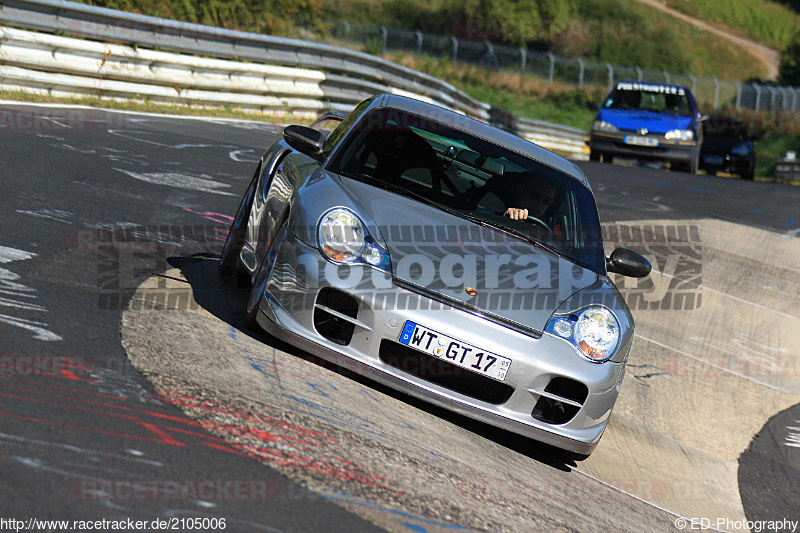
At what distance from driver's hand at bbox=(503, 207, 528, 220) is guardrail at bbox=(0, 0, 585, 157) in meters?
8.86

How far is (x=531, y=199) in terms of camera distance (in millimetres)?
5648

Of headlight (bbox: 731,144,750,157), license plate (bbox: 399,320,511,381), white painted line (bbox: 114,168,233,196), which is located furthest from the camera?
headlight (bbox: 731,144,750,157)

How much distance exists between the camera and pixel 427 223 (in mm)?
4973

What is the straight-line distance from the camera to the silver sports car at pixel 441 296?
4.48m

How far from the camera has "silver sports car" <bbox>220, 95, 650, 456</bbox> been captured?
4.48 metres

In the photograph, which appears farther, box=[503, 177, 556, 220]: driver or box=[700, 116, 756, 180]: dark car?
box=[700, 116, 756, 180]: dark car

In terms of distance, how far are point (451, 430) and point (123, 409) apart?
1.72m

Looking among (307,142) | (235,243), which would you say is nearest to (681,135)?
(235,243)

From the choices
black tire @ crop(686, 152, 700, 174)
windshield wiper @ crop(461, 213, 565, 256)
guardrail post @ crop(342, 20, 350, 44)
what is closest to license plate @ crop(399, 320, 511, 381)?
windshield wiper @ crop(461, 213, 565, 256)

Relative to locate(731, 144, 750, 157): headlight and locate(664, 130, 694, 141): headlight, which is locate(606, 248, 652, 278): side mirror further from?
locate(731, 144, 750, 157): headlight

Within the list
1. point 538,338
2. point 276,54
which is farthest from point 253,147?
point 538,338

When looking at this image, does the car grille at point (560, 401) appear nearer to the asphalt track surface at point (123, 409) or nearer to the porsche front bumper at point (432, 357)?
the porsche front bumper at point (432, 357)

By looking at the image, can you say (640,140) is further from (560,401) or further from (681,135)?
(560,401)

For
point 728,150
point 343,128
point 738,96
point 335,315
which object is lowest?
point 738,96
